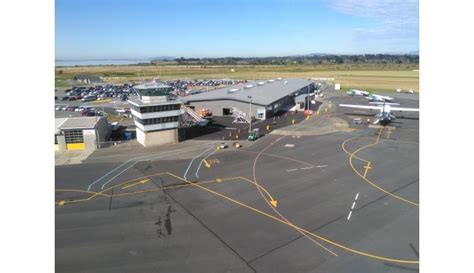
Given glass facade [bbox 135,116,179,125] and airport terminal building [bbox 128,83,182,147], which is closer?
airport terminal building [bbox 128,83,182,147]

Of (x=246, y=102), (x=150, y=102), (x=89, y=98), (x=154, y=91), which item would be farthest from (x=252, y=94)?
(x=89, y=98)

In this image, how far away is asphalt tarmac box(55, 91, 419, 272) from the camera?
898 inches

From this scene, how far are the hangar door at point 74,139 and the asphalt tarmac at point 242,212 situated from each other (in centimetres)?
793

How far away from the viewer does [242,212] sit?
1184 inches

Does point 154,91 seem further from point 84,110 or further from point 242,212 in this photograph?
point 84,110

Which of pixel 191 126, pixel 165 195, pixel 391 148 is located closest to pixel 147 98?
pixel 191 126

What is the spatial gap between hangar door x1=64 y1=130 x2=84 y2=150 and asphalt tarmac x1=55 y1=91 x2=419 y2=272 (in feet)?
26.0

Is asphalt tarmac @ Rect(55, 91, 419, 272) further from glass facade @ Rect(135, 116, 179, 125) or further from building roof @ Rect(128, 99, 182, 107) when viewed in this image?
building roof @ Rect(128, 99, 182, 107)

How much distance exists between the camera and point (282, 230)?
26609mm

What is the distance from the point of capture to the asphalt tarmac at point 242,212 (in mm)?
22812

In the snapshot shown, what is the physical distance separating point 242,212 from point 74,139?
124ft

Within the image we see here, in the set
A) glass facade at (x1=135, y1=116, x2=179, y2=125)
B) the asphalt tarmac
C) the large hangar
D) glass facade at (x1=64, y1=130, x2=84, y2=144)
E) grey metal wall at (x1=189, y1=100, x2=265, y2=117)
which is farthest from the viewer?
grey metal wall at (x1=189, y1=100, x2=265, y2=117)

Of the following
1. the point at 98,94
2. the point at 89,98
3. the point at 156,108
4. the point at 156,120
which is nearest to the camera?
the point at 156,108

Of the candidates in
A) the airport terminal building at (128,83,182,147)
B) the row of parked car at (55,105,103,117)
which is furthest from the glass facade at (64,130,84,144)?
the row of parked car at (55,105,103,117)
